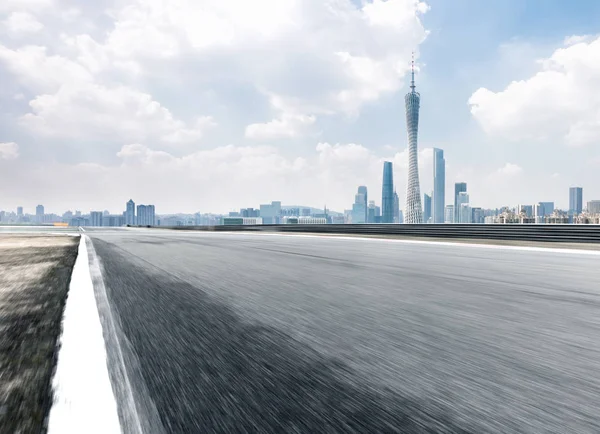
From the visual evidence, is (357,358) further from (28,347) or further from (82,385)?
(28,347)

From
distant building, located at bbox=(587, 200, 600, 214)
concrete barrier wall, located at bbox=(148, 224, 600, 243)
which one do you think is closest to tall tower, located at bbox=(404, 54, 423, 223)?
distant building, located at bbox=(587, 200, 600, 214)

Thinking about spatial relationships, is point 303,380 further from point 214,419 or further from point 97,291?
point 97,291

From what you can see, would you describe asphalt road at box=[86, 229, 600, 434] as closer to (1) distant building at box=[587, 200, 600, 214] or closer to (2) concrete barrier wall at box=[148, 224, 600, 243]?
(2) concrete barrier wall at box=[148, 224, 600, 243]

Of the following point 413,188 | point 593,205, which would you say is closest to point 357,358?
point 413,188

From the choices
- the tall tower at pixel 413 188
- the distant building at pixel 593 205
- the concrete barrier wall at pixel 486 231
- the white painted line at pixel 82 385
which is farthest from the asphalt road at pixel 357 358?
the distant building at pixel 593 205

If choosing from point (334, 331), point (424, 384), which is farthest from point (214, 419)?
point (334, 331)

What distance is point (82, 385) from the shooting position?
2.54m

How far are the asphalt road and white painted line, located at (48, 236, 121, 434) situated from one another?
0.10 meters

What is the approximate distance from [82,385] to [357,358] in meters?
1.76

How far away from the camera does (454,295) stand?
227 inches

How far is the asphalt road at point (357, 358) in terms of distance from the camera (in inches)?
84.3

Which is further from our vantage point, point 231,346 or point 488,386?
point 231,346

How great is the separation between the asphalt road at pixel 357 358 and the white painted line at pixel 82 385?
0.10m

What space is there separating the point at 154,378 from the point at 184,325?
1437 mm
